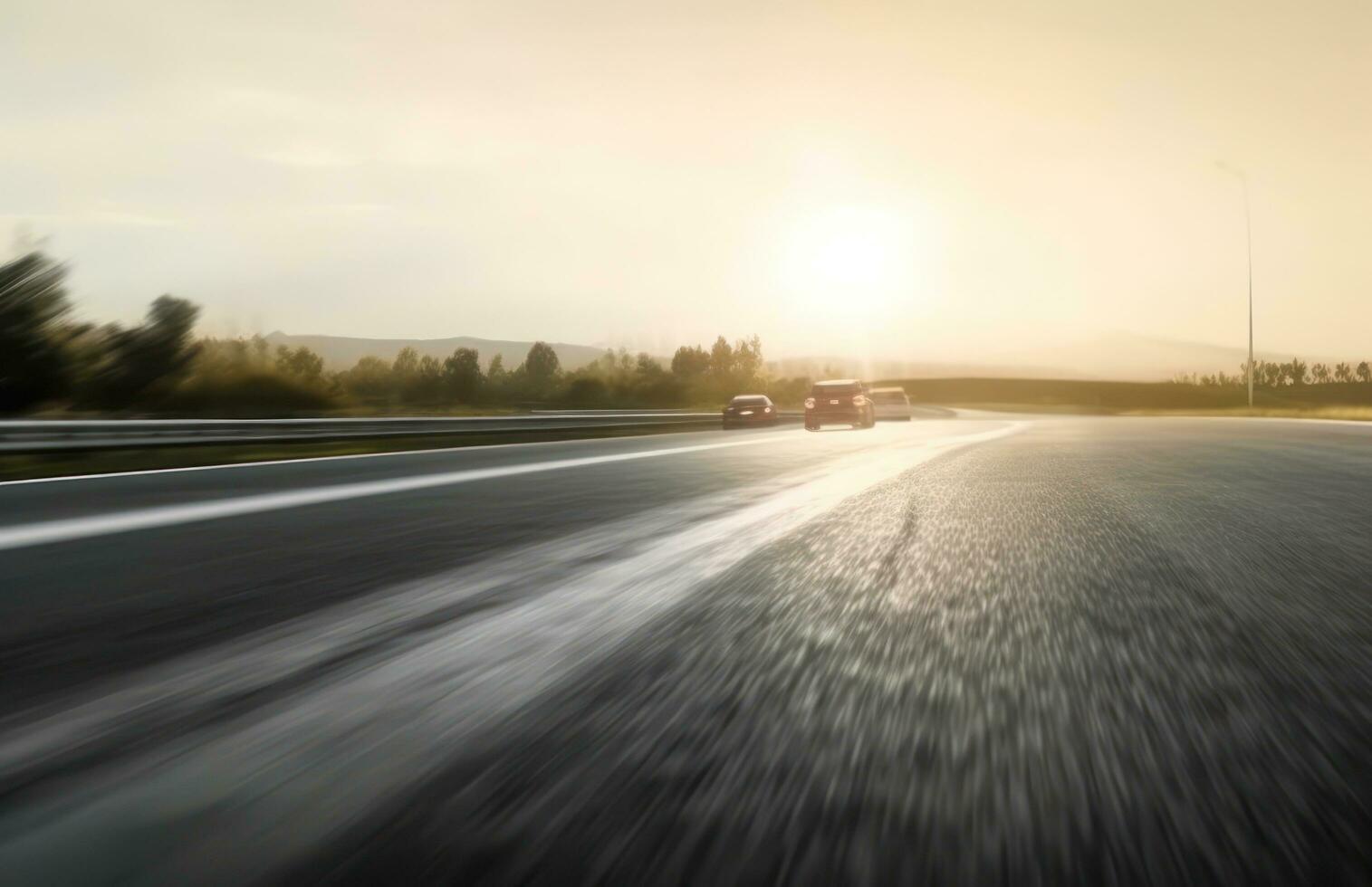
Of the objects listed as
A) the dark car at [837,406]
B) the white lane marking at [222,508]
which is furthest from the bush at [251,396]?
the white lane marking at [222,508]

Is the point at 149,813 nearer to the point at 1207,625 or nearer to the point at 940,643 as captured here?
the point at 940,643

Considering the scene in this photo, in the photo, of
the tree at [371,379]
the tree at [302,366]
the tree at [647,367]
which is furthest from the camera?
the tree at [647,367]

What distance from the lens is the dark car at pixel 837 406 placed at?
37312 mm

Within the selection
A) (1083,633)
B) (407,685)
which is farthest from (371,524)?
(1083,633)

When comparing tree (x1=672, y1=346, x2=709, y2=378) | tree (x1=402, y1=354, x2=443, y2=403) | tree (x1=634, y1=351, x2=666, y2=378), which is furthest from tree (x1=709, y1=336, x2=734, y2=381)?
tree (x1=402, y1=354, x2=443, y2=403)

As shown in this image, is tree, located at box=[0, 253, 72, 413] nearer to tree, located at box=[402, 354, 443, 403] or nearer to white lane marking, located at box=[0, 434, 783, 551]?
tree, located at box=[402, 354, 443, 403]

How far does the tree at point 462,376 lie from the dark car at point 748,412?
18259 mm

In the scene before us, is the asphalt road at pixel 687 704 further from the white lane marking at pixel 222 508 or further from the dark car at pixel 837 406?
the dark car at pixel 837 406

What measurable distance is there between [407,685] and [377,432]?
18987mm

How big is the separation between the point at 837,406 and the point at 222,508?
2965cm

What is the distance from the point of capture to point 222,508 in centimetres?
911

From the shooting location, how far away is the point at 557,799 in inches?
93.5

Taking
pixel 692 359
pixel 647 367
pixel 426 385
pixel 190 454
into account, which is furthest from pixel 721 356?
pixel 190 454

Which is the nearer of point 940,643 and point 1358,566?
point 940,643
